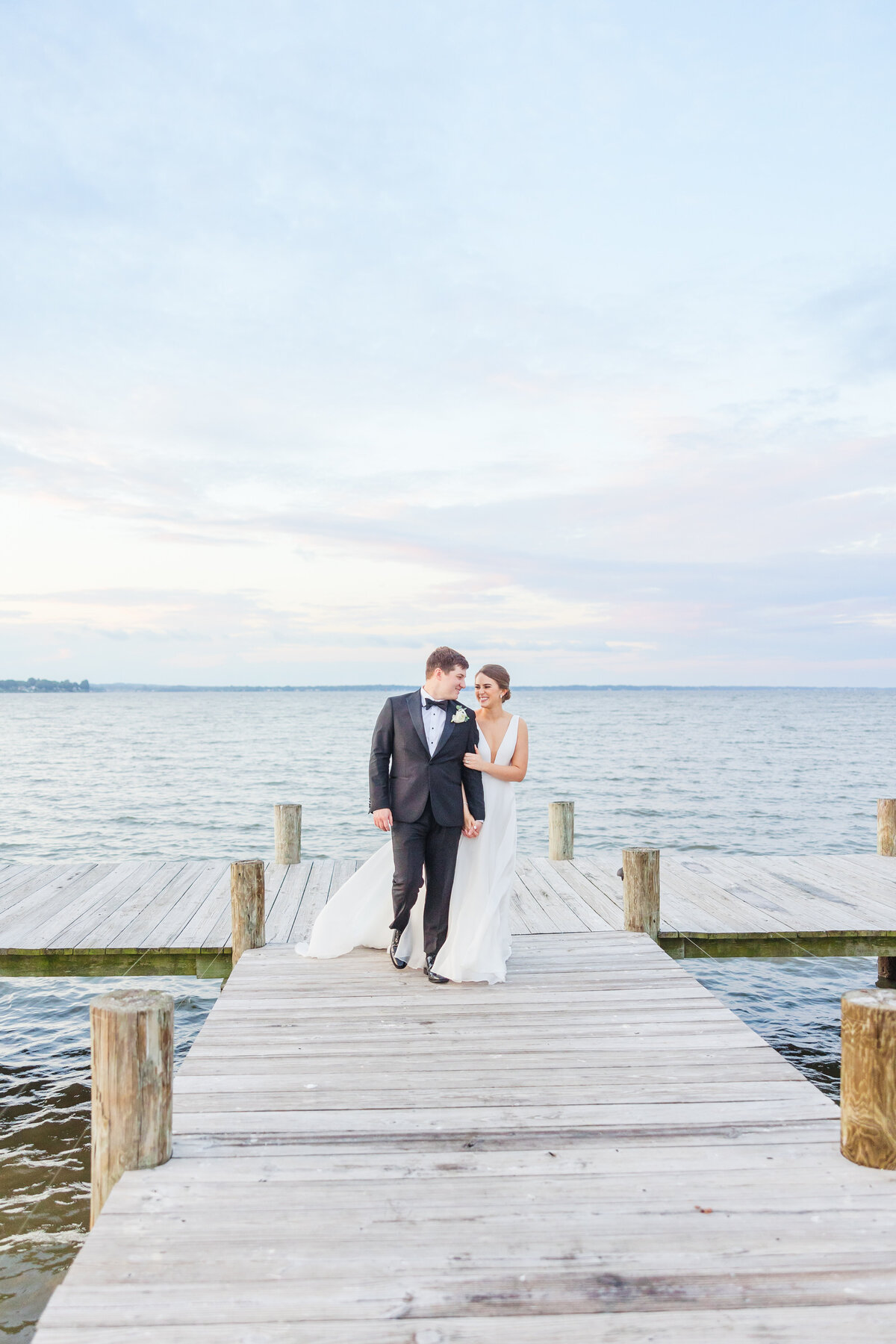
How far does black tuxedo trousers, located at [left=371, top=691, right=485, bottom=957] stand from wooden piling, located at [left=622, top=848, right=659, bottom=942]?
77.6 inches

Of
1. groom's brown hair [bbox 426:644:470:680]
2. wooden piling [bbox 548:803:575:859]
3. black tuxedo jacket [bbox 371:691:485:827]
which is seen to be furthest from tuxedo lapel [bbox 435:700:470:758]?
wooden piling [bbox 548:803:575:859]

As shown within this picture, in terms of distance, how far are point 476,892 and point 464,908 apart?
0.15 meters

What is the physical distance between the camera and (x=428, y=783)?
5.68 meters

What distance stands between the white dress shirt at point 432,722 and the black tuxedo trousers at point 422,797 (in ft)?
0.10

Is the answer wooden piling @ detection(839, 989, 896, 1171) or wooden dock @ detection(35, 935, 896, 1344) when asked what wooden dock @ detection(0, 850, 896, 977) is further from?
wooden piling @ detection(839, 989, 896, 1171)

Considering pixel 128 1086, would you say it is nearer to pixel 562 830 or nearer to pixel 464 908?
pixel 464 908

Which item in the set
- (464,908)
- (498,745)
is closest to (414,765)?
(498,745)

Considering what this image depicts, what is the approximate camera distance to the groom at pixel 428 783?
568 cm

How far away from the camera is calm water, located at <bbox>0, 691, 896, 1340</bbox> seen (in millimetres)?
7020

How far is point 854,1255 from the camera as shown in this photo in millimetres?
2789

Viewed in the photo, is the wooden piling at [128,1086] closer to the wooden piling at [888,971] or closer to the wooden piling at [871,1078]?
the wooden piling at [871,1078]

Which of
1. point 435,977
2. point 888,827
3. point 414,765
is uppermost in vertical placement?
point 414,765

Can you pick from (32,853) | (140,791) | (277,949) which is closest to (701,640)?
(140,791)

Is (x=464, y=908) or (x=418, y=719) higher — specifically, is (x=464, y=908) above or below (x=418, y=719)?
below
